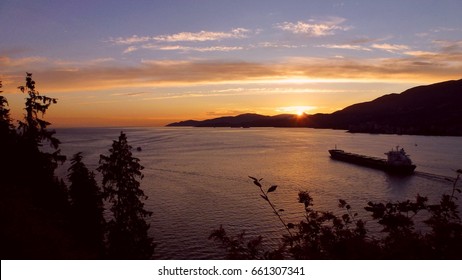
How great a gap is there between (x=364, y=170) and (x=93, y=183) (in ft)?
221

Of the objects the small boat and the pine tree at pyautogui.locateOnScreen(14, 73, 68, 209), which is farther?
the small boat

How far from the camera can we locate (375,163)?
86312 millimetres

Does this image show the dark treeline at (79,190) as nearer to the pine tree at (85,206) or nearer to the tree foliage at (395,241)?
the pine tree at (85,206)

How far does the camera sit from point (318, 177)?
236 ft

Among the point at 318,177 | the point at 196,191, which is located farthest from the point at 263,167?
the point at 196,191

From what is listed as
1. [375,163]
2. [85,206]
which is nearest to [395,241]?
[85,206]

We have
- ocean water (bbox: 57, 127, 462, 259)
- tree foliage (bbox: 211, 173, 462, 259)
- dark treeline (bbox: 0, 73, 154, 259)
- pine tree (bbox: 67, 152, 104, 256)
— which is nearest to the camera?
tree foliage (bbox: 211, 173, 462, 259)

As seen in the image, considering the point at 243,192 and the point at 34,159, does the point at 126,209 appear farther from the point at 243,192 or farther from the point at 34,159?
the point at 243,192

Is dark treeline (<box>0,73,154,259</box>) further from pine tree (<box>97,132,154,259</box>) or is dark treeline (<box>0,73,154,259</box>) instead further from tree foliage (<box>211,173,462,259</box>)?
tree foliage (<box>211,173,462,259</box>)

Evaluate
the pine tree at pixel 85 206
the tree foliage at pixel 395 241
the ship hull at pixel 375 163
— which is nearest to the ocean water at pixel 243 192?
the ship hull at pixel 375 163

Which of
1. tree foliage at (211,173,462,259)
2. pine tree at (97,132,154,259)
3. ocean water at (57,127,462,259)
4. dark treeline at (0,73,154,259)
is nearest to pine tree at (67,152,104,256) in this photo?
dark treeline at (0,73,154,259)

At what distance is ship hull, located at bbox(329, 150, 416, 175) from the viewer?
75344 mm

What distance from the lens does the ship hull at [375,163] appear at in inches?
2966
